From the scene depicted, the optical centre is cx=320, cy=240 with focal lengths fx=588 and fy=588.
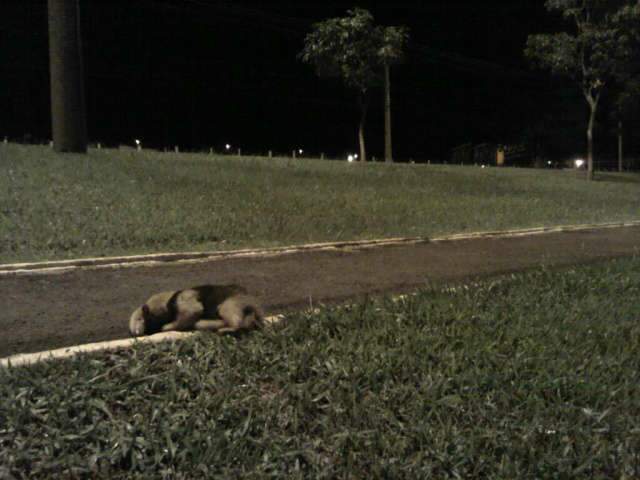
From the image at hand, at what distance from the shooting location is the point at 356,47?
2744 centimetres

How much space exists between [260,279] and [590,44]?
91.7 ft

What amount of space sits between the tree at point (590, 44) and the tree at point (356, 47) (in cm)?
777

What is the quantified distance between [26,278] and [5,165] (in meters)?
7.13

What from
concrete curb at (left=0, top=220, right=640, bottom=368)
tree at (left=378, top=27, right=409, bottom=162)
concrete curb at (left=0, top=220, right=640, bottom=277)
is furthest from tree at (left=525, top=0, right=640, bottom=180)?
concrete curb at (left=0, top=220, right=640, bottom=277)

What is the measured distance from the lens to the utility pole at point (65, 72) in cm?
1564

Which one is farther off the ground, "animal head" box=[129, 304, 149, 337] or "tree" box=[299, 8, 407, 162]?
"tree" box=[299, 8, 407, 162]

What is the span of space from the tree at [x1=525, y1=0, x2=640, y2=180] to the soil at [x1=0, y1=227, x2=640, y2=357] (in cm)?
2105

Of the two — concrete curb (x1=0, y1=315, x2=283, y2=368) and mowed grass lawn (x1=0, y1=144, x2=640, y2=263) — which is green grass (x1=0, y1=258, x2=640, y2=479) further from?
mowed grass lawn (x1=0, y1=144, x2=640, y2=263)

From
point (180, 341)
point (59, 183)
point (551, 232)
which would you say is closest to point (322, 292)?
point (180, 341)

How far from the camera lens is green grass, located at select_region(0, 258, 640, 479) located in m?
3.07

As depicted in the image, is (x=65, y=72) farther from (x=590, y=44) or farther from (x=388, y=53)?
(x=590, y=44)

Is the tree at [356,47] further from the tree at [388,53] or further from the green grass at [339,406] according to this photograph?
the green grass at [339,406]

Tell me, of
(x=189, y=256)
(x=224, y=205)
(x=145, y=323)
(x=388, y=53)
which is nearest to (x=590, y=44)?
(x=388, y=53)

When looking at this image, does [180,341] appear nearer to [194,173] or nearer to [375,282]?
[375,282]
